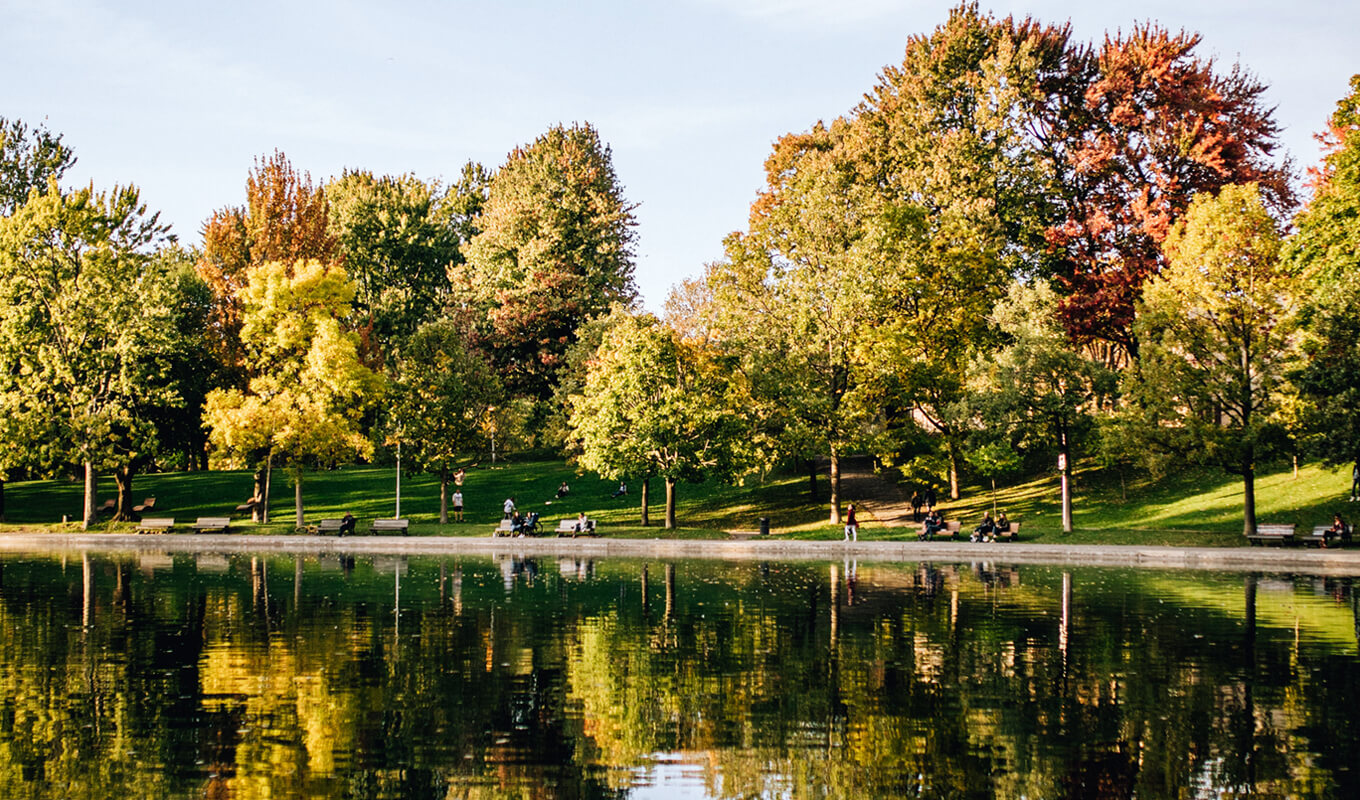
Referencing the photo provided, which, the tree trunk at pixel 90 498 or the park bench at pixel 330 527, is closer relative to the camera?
the park bench at pixel 330 527

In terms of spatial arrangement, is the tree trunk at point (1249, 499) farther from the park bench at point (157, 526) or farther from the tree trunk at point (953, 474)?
the park bench at point (157, 526)

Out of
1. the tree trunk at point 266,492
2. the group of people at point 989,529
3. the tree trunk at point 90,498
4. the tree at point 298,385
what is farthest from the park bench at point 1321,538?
the tree trunk at point 90,498

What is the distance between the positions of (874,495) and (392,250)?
46.9 m

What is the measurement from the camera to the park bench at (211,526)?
1976 inches

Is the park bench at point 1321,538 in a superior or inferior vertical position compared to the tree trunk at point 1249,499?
inferior

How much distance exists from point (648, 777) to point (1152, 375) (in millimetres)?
35479

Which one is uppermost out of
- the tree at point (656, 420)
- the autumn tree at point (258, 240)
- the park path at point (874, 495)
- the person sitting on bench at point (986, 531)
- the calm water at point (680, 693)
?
the autumn tree at point (258, 240)

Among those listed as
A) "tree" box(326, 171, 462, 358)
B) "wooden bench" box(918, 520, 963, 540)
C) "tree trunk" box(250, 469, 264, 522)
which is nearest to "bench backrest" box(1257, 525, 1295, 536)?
"wooden bench" box(918, 520, 963, 540)

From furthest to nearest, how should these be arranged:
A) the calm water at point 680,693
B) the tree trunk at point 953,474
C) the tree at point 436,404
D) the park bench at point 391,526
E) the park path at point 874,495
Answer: the tree trunk at point 953,474
the tree at point 436,404
the park path at point 874,495
the park bench at point 391,526
the calm water at point 680,693

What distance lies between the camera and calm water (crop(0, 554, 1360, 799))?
11.5 m

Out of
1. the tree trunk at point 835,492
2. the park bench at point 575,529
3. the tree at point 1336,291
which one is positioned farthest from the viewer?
the tree trunk at point 835,492

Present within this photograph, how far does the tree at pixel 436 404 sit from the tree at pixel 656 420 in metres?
6.09

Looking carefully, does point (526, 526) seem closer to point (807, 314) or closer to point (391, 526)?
point (391, 526)

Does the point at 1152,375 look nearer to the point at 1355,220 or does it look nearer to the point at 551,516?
the point at 1355,220
